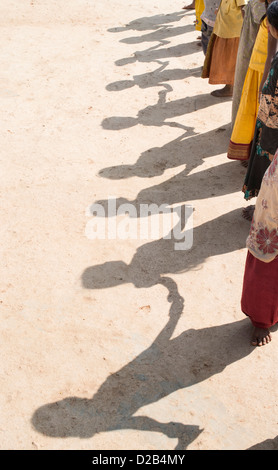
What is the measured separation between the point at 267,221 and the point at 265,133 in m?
0.94

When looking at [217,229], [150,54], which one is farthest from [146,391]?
[150,54]

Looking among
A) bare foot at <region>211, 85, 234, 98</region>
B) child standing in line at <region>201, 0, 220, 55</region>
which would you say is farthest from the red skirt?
child standing in line at <region>201, 0, 220, 55</region>

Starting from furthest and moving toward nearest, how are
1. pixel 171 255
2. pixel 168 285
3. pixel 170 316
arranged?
pixel 171 255 → pixel 168 285 → pixel 170 316

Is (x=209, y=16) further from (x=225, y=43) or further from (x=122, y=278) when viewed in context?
(x=122, y=278)

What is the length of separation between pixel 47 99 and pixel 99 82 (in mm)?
712

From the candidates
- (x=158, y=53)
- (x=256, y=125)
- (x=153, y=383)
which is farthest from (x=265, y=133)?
(x=158, y=53)

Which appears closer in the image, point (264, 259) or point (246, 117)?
point (264, 259)

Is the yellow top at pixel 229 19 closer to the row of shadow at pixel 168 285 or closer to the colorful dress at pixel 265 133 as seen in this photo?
the row of shadow at pixel 168 285

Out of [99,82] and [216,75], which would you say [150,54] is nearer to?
[99,82]

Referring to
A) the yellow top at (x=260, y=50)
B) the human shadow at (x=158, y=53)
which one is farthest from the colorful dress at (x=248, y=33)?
the human shadow at (x=158, y=53)

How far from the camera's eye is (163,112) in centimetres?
539

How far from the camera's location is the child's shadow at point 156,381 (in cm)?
260

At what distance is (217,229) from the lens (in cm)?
383

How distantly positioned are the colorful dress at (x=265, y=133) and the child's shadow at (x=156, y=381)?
3.05ft
